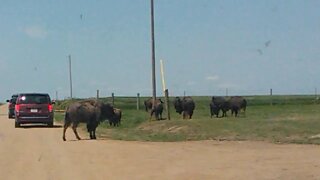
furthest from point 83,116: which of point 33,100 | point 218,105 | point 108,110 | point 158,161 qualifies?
point 218,105

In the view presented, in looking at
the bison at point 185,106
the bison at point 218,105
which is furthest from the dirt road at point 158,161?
the bison at point 218,105

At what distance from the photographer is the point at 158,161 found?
53.5ft

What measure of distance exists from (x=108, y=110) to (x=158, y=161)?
1404 cm

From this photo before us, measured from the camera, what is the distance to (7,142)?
23875mm

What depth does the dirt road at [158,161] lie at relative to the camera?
13727 millimetres

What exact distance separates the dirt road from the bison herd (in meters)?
2.20

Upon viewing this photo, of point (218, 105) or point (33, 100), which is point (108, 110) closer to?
point (33, 100)

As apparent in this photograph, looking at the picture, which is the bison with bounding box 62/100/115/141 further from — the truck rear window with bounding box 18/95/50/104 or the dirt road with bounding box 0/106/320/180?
the truck rear window with bounding box 18/95/50/104

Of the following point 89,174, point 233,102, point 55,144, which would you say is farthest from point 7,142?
point 233,102

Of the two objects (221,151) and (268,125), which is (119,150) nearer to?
(221,151)

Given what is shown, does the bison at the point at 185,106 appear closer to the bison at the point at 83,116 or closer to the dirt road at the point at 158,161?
the bison at the point at 83,116

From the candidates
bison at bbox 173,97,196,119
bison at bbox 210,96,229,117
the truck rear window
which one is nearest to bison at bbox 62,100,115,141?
the truck rear window

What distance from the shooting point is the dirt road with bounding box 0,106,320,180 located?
13.7 m

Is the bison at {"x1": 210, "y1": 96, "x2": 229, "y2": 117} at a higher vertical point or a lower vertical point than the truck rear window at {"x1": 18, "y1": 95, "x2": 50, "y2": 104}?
lower
